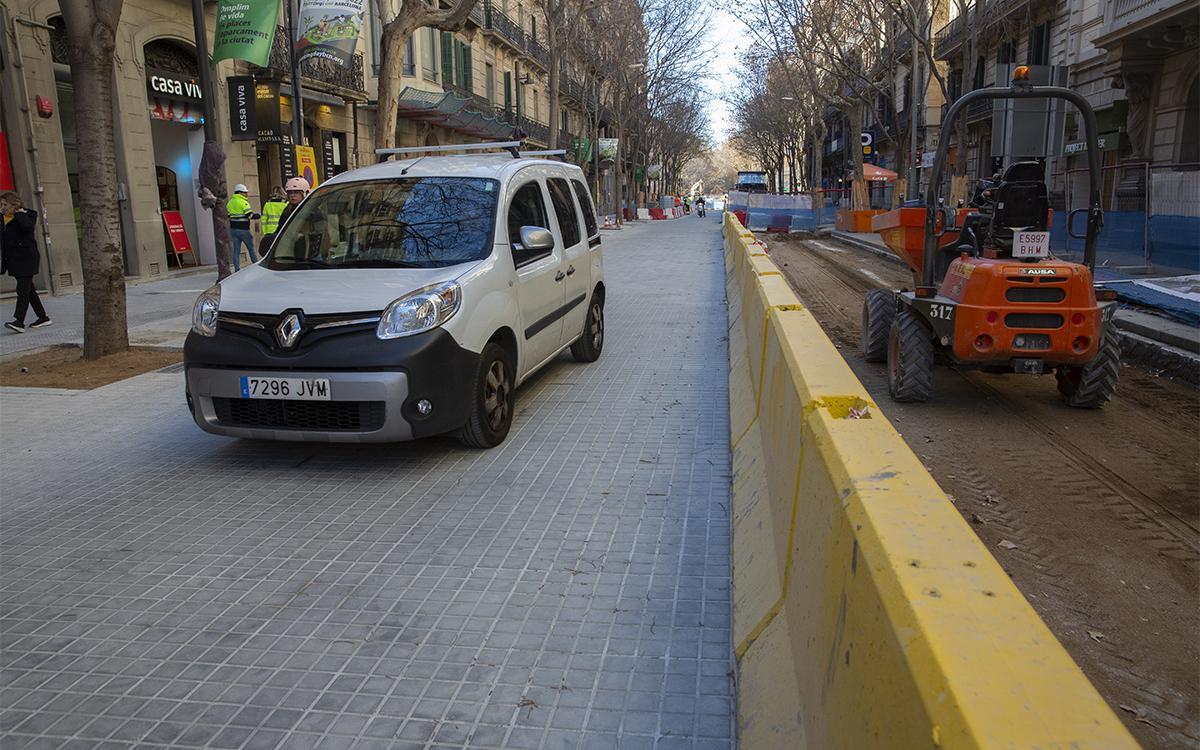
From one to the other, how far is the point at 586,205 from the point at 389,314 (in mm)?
3744

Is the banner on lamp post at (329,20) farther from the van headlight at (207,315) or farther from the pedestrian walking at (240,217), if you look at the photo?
the van headlight at (207,315)

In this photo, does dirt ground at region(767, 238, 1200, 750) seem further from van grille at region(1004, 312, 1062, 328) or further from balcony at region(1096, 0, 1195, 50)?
balcony at region(1096, 0, 1195, 50)

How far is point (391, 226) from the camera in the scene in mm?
5934

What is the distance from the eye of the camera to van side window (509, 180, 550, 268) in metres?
6.14

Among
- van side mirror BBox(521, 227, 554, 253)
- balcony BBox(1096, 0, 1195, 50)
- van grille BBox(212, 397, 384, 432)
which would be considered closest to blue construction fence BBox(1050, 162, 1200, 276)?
balcony BBox(1096, 0, 1195, 50)

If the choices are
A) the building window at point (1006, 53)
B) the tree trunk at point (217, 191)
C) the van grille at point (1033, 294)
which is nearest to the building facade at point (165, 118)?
the tree trunk at point (217, 191)

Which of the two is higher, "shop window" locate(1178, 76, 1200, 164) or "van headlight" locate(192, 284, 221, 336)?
"shop window" locate(1178, 76, 1200, 164)

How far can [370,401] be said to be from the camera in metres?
4.85

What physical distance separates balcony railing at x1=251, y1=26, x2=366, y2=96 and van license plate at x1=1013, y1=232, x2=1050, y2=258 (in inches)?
661

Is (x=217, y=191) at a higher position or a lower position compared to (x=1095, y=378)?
higher

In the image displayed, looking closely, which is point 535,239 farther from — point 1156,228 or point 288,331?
point 1156,228

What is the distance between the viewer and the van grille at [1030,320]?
→ 617cm

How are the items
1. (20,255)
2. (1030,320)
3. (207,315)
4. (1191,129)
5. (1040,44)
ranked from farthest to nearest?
(1040,44)
(1191,129)
(20,255)
(1030,320)
(207,315)

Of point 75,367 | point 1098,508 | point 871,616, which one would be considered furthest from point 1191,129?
point 871,616
